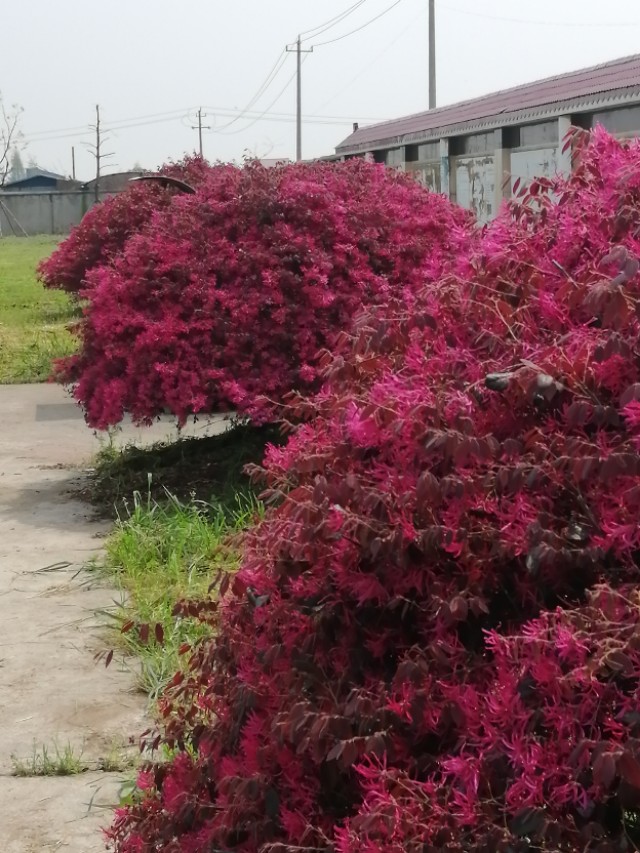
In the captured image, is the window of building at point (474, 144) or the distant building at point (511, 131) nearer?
the distant building at point (511, 131)

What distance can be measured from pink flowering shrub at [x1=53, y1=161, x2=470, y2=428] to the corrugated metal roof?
3086mm

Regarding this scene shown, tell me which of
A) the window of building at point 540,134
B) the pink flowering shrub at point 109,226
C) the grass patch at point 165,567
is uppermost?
the window of building at point 540,134

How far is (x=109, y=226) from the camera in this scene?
12000mm

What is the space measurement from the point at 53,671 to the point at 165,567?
3.58 feet

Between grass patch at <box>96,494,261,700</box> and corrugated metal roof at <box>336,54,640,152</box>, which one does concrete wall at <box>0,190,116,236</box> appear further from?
grass patch at <box>96,494,261,700</box>

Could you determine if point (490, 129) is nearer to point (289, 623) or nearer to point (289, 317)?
point (289, 317)

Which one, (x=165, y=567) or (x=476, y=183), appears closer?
(x=165, y=567)

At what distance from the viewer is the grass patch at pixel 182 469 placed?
7.45 m

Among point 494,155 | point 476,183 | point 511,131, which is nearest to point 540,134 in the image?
point 511,131

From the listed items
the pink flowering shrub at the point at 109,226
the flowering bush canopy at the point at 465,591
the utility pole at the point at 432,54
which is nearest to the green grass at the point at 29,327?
the pink flowering shrub at the point at 109,226

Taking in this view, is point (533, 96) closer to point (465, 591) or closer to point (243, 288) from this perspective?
point (243, 288)

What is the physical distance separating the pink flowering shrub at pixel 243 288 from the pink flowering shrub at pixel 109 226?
3665 mm

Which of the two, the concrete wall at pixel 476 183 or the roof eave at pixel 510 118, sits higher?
the roof eave at pixel 510 118

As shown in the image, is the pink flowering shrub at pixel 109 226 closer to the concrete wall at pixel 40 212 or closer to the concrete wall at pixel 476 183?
the concrete wall at pixel 476 183
